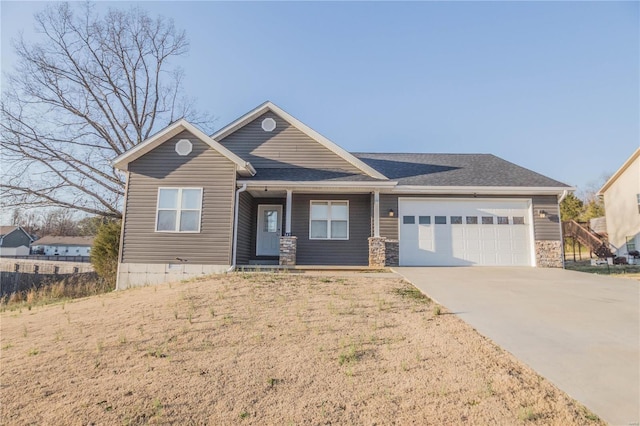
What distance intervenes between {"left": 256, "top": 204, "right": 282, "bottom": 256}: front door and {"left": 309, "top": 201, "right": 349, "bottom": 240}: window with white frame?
1.48 metres

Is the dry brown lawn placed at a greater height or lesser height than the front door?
lesser

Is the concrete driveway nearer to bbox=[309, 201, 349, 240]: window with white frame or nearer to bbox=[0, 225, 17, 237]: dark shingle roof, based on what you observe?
bbox=[309, 201, 349, 240]: window with white frame

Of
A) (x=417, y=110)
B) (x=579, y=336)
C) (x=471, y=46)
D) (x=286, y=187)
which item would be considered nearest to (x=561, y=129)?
(x=417, y=110)

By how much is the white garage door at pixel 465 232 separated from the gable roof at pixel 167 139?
20.4ft

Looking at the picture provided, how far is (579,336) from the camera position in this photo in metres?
4.49

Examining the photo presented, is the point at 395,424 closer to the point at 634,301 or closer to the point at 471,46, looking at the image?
the point at 634,301

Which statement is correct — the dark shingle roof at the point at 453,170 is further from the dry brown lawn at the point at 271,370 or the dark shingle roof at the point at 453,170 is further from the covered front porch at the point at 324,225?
the dry brown lawn at the point at 271,370

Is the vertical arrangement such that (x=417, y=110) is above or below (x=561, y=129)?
above

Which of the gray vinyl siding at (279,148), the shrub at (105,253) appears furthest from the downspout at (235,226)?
the shrub at (105,253)

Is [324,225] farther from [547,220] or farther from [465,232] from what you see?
[547,220]

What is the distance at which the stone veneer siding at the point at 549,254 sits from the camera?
11.7 m

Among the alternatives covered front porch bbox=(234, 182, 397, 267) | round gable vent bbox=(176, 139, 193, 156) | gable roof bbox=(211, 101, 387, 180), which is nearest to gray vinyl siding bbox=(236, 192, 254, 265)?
covered front porch bbox=(234, 182, 397, 267)

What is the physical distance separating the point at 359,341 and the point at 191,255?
24.8 ft

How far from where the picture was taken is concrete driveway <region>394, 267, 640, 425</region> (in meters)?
3.14
